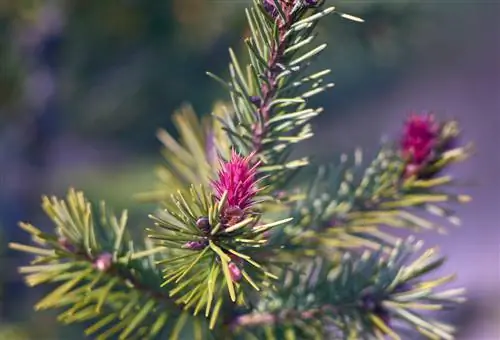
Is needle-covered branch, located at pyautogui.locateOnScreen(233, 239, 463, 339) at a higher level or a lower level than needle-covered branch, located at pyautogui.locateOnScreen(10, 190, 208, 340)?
lower

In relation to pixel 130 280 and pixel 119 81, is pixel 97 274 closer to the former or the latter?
pixel 130 280

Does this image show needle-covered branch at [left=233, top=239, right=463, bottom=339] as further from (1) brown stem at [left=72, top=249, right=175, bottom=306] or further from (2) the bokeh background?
(2) the bokeh background

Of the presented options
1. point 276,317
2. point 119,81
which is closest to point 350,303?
point 276,317

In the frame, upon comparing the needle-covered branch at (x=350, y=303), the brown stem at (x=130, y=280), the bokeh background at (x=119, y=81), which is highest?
the bokeh background at (x=119, y=81)

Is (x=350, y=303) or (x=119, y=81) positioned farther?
(x=119, y=81)

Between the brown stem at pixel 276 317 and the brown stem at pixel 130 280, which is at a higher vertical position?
the brown stem at pixel 130 280

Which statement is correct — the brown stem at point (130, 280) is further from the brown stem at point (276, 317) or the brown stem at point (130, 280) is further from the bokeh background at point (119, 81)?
the bokeh background at point (119, 81)

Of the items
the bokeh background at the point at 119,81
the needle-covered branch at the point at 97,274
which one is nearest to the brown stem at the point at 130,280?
the needle-covered branch at the point at 97,274

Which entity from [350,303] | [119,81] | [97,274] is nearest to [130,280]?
[97,274]

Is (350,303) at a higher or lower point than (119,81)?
lower

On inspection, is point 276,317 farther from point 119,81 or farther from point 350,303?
point 119,81

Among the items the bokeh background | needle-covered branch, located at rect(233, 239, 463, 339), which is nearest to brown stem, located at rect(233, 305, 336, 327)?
needle-covered branch, located at rect(233, 239, 463, 339)

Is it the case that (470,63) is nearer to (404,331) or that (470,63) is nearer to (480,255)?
(480,255)

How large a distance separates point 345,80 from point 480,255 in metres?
0.83
